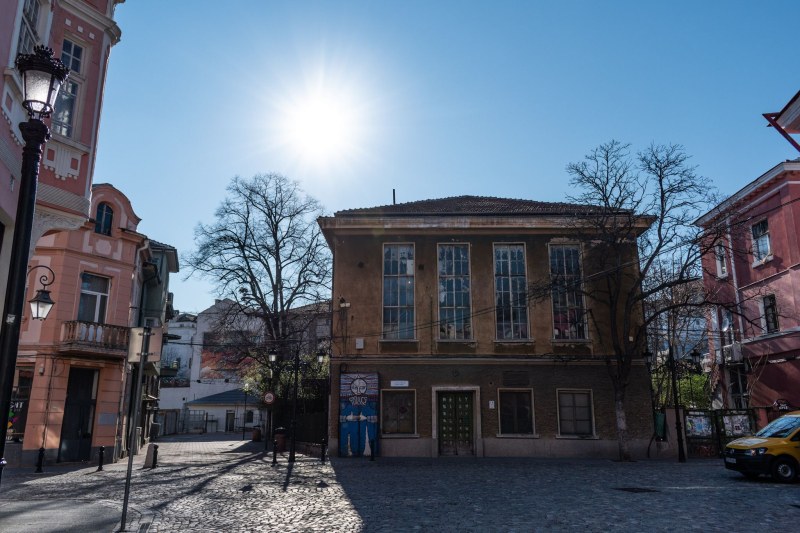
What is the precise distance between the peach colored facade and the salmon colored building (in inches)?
1.4

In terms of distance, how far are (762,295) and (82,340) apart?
29106 millimetres

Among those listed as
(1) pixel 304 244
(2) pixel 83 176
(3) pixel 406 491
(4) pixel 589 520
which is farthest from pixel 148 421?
(4) pixel 589 520

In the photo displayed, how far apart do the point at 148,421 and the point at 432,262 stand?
22.4 metres

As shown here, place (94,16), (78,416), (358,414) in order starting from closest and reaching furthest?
→ 1. (94,16)
2. (78,416)
3. (358,414)

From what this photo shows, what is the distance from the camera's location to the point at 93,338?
22062 millimetres

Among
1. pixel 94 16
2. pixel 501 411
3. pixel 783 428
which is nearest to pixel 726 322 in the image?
pixel 501 411

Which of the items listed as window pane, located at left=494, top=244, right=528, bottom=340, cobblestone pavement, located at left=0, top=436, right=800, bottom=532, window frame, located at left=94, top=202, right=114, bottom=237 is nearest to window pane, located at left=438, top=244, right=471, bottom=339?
window pane, located at left=494, top=244, right=528, bottom=340

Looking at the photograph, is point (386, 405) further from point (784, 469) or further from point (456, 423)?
point (784, 469)

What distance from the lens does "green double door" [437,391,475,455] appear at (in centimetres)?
2359

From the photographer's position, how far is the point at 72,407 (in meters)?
22.1

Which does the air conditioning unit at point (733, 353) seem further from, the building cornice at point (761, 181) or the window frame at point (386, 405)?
the window frame at point (386, 405)

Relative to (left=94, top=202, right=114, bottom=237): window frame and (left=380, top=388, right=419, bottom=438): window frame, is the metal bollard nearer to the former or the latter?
(left=94, top=202, right=114, bottom=237): window frame

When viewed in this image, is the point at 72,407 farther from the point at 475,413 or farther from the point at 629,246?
the point at 629,246

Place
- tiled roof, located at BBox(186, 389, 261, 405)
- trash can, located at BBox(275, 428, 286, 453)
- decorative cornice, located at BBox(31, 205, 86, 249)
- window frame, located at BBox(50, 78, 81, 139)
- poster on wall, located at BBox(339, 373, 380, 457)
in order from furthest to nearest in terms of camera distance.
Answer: tiled roof, located at BBox(186, 389, 261, 405) < trash can, located at BBox(275, 428, 286, 453) < poster on wall, located at BBox(339, 373, 380, 457) < window frame, located at BBox(50, 78, 81, 139) < decorative cornice, located at BBox(31, 205, 86, 249)
